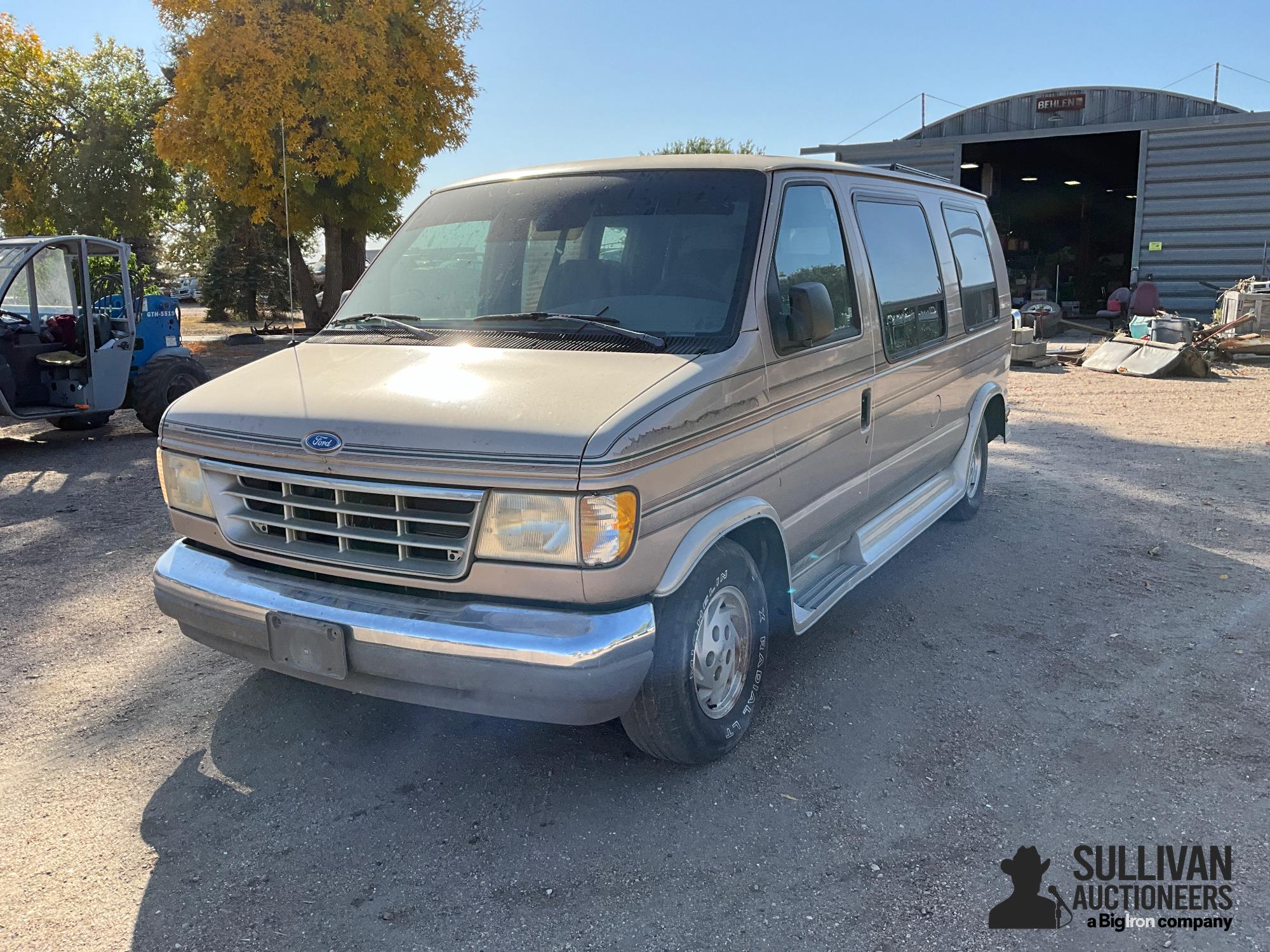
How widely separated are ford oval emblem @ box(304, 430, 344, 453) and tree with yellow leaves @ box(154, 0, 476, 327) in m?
17.1

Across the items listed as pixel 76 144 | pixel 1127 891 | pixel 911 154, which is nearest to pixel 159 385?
pixel 1127 891

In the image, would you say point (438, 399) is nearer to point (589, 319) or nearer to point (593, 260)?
point (589, 319)

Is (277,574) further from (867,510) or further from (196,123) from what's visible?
(196,123)

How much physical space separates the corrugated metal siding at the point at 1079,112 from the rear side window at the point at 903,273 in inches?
903

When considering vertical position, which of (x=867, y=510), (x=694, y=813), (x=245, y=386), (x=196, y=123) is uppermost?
(x=196, y=123)

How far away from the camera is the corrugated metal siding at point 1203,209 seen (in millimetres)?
22797

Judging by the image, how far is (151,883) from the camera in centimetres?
Answer: 298

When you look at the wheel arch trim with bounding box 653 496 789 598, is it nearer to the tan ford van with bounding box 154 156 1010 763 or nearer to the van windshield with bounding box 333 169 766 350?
the tan ford van with bounding box 154 156 1010 763

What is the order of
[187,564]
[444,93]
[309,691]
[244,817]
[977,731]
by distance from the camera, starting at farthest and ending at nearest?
[444,93] → [309,691] → [977,731] → [187,564] → [244,817]

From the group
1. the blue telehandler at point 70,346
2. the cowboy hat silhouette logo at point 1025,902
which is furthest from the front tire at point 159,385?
the cowboy hat silhouette logo at point 1025,902

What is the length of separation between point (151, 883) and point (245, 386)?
1722 millimetres

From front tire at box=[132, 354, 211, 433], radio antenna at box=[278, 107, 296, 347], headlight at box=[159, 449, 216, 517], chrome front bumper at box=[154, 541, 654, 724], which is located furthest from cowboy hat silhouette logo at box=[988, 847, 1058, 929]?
front tire at box=[132, 354, 211, 433]

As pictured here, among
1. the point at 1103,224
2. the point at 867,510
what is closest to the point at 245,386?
the point at 867,510

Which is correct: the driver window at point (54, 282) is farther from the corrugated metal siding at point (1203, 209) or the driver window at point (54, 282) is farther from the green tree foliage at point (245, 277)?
the corrugated metal siding at point (1203, 209)
